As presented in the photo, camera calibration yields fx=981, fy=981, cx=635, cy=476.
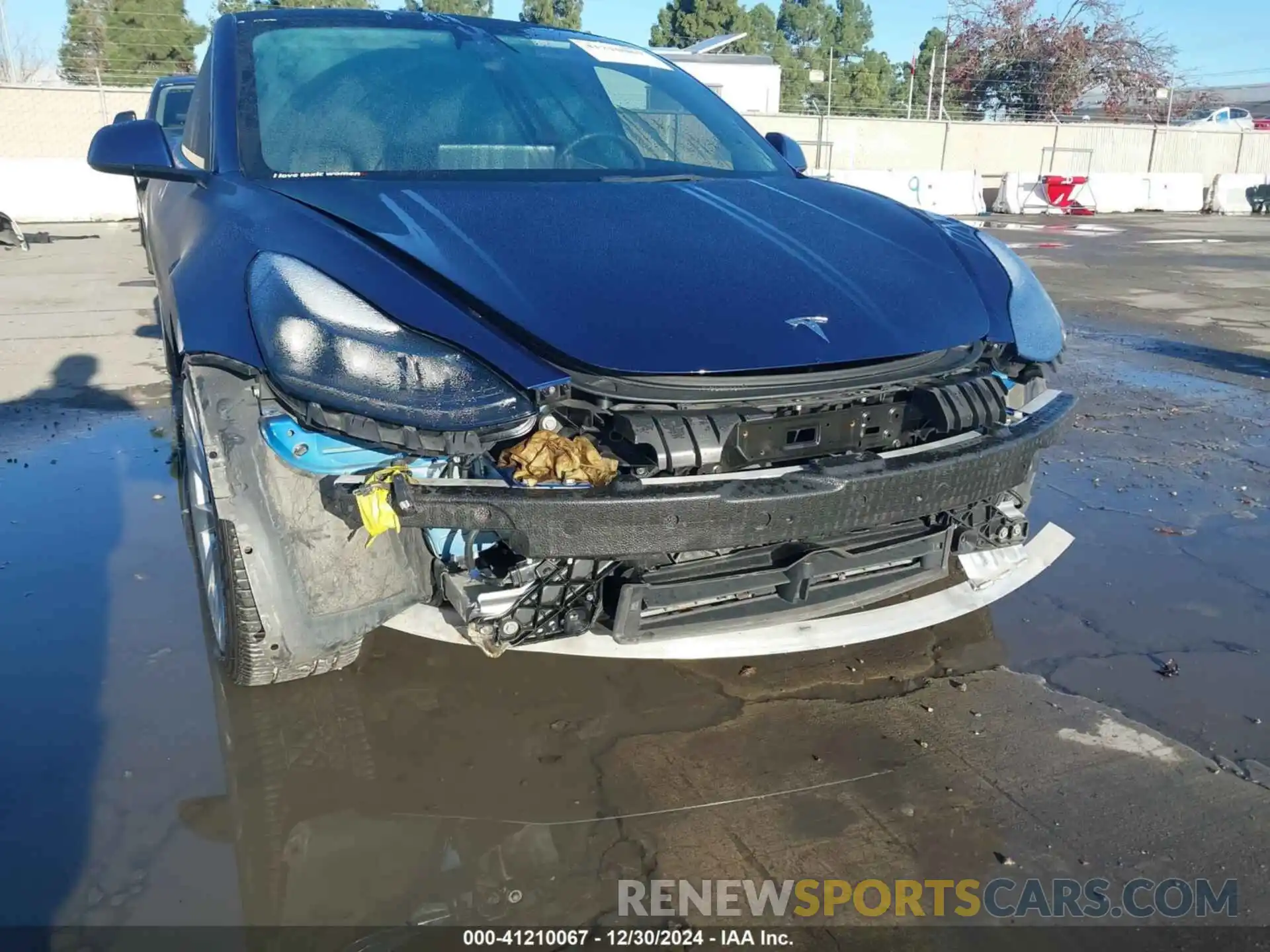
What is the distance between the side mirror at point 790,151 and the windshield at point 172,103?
400 centimetres

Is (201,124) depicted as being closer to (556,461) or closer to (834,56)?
(556,461)

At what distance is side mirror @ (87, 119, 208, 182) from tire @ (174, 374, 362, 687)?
653mm

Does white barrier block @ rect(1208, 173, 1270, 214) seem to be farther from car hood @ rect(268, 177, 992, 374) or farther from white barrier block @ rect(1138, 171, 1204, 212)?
car hood @ rect(268, 177, 992, 374)

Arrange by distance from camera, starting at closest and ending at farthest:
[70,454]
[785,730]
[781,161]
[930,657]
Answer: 1. [785,730]
2. [930,657]
3. [781,161]
4. [70,454]

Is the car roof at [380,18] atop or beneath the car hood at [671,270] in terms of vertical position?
atop

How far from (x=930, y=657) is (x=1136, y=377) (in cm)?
440

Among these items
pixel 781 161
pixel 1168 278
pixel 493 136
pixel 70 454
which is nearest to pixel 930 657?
pixel 781 161

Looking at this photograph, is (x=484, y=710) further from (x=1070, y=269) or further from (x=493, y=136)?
(x=1070, y=269)

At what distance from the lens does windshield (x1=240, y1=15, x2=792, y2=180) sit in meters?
2.99

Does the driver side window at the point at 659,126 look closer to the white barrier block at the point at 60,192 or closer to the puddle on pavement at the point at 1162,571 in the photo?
the puddle on pavement at the point at 1162,571

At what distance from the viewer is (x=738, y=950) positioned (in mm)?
1947

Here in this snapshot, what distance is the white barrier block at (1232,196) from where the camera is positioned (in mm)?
22297

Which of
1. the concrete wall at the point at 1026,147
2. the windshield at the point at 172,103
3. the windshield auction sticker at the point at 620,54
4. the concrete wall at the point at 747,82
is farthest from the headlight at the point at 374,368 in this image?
the concrete wall at the point at 747,82

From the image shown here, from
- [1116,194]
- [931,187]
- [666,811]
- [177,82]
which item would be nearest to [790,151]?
[666,811]
